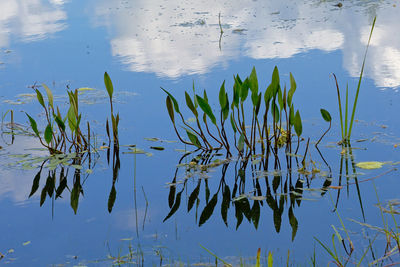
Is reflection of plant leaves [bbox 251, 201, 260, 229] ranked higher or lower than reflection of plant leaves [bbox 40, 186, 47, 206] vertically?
lower

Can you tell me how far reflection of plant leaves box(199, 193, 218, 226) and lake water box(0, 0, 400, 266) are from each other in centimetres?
2

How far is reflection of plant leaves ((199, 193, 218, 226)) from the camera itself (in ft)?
8.47

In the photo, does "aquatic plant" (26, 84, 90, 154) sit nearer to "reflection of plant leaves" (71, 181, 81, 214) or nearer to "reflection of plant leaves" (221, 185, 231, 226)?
"reflection of plant leaves" (71, 181, 81, 214)

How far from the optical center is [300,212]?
2.55 m

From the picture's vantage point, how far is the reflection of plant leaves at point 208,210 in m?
2.58

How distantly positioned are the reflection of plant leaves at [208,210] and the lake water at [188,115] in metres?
0.02

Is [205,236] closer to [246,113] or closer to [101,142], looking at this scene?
[101,142]

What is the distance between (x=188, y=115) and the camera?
3.73 meters

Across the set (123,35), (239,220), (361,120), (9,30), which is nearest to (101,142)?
(239,220)

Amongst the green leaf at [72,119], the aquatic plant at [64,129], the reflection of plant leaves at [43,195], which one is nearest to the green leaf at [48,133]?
the aquatic plant at [64,129]

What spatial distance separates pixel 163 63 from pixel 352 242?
308cm

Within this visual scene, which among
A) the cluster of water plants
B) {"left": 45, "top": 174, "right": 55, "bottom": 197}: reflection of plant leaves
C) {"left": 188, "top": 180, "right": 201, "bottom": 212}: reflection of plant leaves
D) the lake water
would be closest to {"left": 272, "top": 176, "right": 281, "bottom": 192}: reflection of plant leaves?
the lake water

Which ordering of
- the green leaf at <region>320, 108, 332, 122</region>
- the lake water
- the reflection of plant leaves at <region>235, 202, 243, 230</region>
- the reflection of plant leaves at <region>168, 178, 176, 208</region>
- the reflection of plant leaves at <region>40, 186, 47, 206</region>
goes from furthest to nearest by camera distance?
the green leaf at <region>320, 108, 332, 122</region> → the reflection of plant leaves at <region>40, 186, 47, 206</region> → the reflection of plant leaves at <region>168, 178, 176, 208</region> → the reflection of plant leaves at <region>235, 202, 243, 230</region> → the lake water

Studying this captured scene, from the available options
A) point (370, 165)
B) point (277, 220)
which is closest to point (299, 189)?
point (277, 220)
